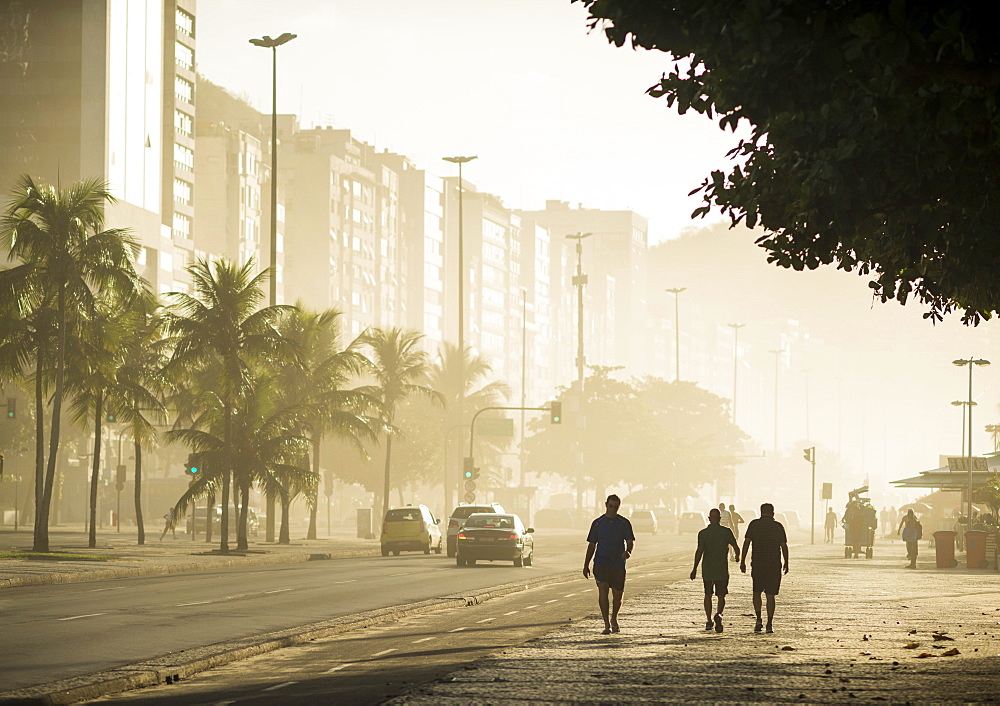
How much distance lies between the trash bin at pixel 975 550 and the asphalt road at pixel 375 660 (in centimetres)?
2139

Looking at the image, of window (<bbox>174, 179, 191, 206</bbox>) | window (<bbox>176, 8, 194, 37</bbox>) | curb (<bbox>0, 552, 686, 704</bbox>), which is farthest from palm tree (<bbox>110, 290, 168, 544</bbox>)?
window (<bbox>176, 8, 194, 37</bbox>)

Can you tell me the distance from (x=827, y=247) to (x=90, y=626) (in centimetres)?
1096

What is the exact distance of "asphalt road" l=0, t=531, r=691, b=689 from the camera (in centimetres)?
1659

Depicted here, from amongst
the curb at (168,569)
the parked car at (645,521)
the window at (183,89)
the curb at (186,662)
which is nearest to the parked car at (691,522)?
the parked car at (645,521)

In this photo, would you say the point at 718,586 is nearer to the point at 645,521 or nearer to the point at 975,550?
the point at 975,550

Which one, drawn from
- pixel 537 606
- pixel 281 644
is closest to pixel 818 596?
pixel 537 606

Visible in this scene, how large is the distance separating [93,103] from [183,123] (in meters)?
14.6

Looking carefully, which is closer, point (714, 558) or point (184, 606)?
point (714, 558)

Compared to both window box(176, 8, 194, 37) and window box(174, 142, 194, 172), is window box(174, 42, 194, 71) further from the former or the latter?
window box(174, 142, 194, 172)

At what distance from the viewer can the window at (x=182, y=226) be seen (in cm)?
10651

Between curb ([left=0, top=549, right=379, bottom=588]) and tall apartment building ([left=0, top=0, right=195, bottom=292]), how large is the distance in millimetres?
46711

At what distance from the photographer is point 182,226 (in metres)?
108

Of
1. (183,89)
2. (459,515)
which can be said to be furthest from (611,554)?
(183,89)

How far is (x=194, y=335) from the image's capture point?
4544 cm
